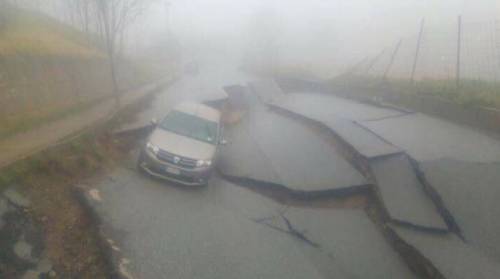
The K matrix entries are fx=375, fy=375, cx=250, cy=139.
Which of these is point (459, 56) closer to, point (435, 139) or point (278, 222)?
point (435, 139)

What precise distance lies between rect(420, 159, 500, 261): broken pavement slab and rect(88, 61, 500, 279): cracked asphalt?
0.11 ft

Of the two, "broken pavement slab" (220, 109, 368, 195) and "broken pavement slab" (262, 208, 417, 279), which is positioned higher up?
"broken pavement slab" (220, 109, 368, 195)

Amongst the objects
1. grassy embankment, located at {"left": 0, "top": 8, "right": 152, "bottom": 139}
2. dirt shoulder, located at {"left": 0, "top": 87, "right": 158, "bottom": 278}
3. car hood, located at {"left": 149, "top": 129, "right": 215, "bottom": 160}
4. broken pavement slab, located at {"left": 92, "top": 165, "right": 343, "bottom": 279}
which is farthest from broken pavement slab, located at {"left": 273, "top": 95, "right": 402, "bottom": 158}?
grassy embankment, located at {"left": 0, "top": 8, "right": 152, "bottom": 139}

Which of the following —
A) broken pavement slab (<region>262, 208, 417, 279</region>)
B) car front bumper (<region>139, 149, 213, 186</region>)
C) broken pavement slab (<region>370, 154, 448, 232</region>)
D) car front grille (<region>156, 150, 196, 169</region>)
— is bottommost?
broken pavement slab (<region>262, 208, 417, 279</region>)

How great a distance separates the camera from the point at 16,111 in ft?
36.6

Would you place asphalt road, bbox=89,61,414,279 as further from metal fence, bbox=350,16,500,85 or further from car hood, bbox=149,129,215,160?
metal fence, bbox=350,16,500,85

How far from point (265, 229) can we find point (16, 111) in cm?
844

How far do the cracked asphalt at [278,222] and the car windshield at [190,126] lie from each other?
1193mm

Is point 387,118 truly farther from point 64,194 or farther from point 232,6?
point 232,6

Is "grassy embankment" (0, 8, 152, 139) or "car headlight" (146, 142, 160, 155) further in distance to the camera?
"grassy embankment" (0, 8, 152, 139)

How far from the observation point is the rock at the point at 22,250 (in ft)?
18.2

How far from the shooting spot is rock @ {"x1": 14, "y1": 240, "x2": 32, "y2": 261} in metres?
5.56

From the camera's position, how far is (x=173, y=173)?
8.72 meters

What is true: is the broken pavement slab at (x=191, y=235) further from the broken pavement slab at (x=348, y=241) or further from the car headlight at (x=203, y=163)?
the car headlight at (x=203, y=163)
